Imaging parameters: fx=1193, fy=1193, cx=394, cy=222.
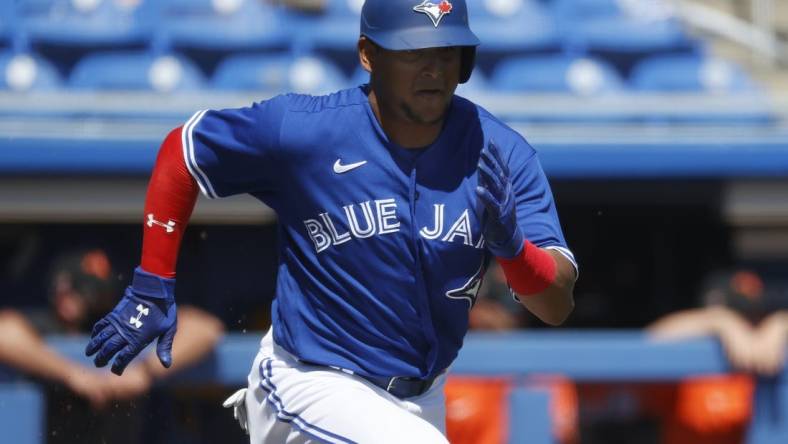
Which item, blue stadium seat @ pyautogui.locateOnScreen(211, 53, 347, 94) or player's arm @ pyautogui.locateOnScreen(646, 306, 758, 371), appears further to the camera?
blue stadium seat @ pyautogui.locateOnScreen(211, 53, 347, 94)

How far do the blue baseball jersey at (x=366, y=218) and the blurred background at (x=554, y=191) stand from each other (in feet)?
5.23

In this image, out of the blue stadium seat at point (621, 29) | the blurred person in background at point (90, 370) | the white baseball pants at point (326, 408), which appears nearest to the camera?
the white baseball pants at point (326, 408)

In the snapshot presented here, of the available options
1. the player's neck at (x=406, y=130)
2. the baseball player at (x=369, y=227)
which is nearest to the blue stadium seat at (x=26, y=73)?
the baseball player at (x=369, y=227)

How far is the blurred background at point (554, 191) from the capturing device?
4.56 m

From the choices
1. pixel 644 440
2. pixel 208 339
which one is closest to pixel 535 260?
pixel 208 339

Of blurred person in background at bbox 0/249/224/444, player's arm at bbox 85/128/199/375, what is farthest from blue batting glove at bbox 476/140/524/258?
blurred person in background at bbox 0/249/224/444

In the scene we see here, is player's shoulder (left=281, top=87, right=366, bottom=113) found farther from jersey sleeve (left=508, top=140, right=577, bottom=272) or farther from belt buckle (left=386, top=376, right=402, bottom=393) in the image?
belt buckle (left=386, top=376, right=402, bottom=393)

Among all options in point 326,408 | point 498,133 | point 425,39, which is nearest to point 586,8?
point 498,133

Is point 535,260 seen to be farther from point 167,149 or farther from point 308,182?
point 167,149

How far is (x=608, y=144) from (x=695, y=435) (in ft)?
4.74

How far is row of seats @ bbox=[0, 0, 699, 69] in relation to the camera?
6801 mm

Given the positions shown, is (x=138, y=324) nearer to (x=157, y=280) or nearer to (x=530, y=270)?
(x=157, y=280)

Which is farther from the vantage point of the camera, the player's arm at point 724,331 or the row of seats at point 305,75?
the row of seats at point 305,75

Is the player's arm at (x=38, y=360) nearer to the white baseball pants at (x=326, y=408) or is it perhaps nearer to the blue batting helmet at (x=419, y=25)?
the white baseball pants at (x=326, y=408)
